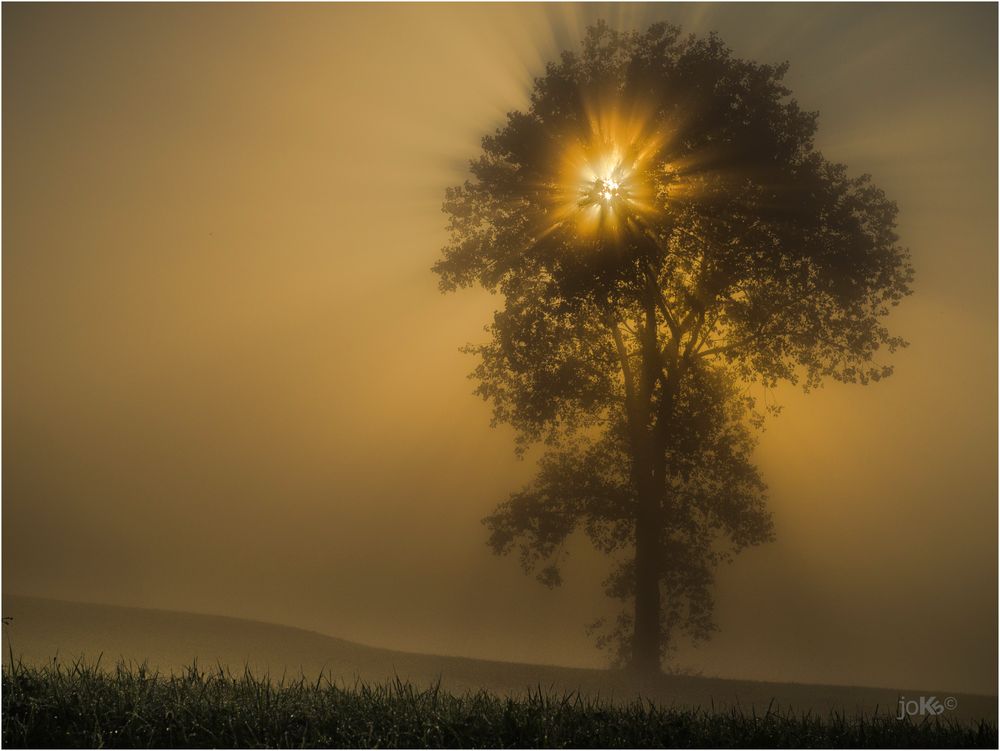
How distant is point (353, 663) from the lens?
1366cm

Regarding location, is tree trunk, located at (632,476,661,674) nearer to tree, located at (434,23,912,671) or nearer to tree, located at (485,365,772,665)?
tree, located at (434,23,912,671)

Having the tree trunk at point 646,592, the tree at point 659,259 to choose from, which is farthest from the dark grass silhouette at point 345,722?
the tree at point 659,259

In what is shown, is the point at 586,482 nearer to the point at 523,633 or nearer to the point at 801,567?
the point at 523,633

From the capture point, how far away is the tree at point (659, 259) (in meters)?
14.7

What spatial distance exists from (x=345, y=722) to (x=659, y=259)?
948cm

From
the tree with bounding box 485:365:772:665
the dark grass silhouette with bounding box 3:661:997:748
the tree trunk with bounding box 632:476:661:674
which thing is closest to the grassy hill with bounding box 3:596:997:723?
the tree trunk with bounding box 632:476:661:674

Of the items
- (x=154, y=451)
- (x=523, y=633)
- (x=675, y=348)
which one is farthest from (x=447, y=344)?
(x=154, y=451)

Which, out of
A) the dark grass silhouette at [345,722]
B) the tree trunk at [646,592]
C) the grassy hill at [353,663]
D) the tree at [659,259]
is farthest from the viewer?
the tree at [659,259]

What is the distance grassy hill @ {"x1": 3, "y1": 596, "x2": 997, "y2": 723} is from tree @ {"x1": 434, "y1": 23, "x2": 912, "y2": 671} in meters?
1.52

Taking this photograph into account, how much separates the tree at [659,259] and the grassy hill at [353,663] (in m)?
1.52

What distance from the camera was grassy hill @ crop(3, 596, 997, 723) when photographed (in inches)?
510

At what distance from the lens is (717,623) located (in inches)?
575

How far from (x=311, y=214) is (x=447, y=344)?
3616 millimetres

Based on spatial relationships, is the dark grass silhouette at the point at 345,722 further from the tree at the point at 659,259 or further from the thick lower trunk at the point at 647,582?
the tree at the point at 659,259
